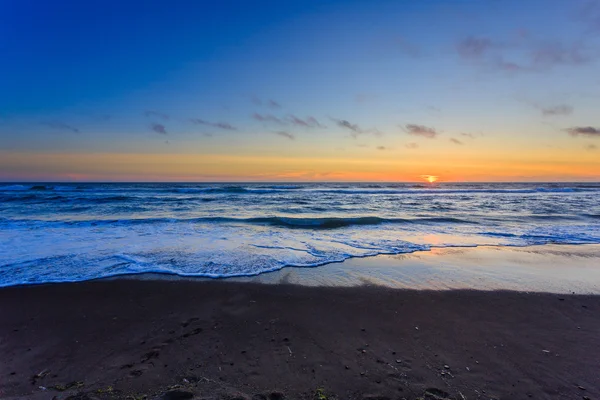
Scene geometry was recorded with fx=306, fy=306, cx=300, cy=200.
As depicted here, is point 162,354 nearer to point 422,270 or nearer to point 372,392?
point 372,392

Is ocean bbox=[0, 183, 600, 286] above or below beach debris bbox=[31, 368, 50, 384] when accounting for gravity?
above

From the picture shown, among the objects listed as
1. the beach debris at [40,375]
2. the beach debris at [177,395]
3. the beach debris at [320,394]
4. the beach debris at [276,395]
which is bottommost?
the beach debris at [40,375]

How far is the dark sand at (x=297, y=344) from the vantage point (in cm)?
317

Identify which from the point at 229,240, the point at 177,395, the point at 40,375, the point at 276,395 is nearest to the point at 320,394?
the point at 276,395

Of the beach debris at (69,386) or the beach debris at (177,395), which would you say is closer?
the beach debris at (177,395)

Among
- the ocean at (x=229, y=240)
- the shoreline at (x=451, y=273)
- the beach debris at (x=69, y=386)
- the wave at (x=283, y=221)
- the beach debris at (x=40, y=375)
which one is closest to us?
the beach debris at (x=69, y=386)

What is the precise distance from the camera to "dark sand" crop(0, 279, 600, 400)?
10.4 ft

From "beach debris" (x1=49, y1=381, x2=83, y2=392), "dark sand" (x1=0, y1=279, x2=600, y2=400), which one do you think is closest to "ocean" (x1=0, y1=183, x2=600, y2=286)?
"dark sand" (x1=0, y1=279, x2=600, y2=400)

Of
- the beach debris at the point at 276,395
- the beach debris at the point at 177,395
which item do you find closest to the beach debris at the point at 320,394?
the beach debris at the point at 276,395

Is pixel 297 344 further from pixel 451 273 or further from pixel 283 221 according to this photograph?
pixel 283 221

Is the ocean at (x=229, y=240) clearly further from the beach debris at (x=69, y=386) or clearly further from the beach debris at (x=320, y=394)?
the beach debris at (x=320, y=394)

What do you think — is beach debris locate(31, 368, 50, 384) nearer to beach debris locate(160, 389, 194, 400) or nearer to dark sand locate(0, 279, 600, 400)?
dark sand locate(0, 279, 600, 400)

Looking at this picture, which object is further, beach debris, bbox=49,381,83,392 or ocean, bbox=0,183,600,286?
ocean, bbox=0,183,600,286

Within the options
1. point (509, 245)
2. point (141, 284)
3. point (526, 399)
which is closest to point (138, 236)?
point (141, 284)
